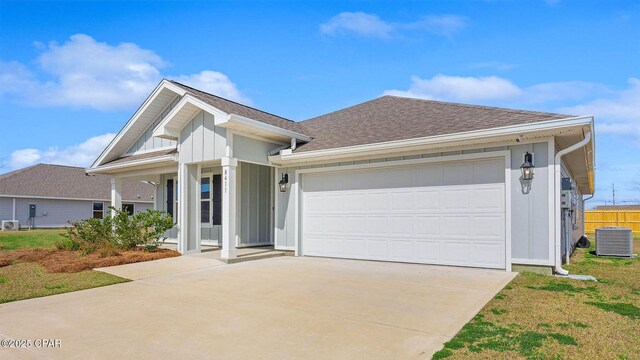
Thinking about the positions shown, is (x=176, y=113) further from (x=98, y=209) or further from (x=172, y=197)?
(x=98, y=209)

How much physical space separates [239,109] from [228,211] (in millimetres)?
2980

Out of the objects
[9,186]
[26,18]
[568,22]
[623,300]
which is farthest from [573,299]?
[9,186]

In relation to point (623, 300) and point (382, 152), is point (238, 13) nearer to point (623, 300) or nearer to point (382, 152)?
point (382, 152)

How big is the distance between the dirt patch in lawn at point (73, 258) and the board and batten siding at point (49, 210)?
1547 centimetres

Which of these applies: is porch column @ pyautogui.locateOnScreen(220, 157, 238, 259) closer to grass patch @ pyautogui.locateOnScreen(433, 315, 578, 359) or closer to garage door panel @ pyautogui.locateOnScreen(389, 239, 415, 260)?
garage door panel @ pyautogui.locateOnScreen(389, 239, 415, 260)

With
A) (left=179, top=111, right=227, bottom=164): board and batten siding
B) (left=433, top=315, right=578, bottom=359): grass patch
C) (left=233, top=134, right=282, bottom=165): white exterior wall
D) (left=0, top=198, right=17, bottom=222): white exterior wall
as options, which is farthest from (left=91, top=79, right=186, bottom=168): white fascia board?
(left=0, top=198, right=17, bottom=222): white exterior wall

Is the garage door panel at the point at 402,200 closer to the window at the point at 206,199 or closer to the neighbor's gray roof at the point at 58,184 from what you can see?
the window at the point at 206,199

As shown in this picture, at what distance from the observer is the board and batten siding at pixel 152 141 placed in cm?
1347

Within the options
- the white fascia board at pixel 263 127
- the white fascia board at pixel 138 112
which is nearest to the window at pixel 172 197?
the white fascia board at pixel 138 112

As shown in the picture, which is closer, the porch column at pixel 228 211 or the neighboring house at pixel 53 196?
the porch column at pixel 228 211

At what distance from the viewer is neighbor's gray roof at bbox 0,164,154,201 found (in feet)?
88.9

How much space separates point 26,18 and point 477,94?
84.3 ft

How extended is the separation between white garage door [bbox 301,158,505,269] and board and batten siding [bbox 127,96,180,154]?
546 centimetres

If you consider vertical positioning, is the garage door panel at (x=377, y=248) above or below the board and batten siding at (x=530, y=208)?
below
